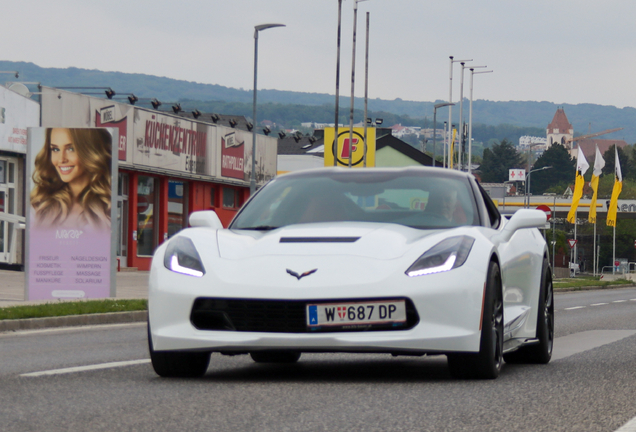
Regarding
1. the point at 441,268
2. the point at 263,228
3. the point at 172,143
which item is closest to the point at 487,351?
the point at 441,268

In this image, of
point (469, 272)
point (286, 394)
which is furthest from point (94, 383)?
point (469, 272)

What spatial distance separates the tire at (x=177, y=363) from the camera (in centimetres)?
688

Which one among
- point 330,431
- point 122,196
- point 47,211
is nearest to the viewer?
point 330,431

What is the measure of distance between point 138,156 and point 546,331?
30146mm

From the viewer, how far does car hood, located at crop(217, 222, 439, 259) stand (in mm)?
6629

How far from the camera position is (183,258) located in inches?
267

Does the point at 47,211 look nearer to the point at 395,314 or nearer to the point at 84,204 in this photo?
the point at 84,204

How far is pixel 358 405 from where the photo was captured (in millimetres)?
5707

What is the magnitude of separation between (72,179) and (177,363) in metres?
12.1

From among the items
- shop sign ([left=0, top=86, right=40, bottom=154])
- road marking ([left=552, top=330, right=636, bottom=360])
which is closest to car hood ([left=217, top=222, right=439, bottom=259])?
road marking ([left=552, top=330, right=636, bottom=360])

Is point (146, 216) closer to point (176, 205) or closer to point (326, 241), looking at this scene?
point (176, 205)

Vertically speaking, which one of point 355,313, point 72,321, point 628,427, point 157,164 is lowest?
point 72,321

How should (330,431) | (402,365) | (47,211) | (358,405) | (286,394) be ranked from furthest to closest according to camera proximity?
(47,211), (402,365), (286,394), (358,405), (330,431)

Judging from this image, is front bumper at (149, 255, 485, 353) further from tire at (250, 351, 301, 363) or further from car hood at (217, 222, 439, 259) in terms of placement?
tire at (250, 351, 301, 363)
